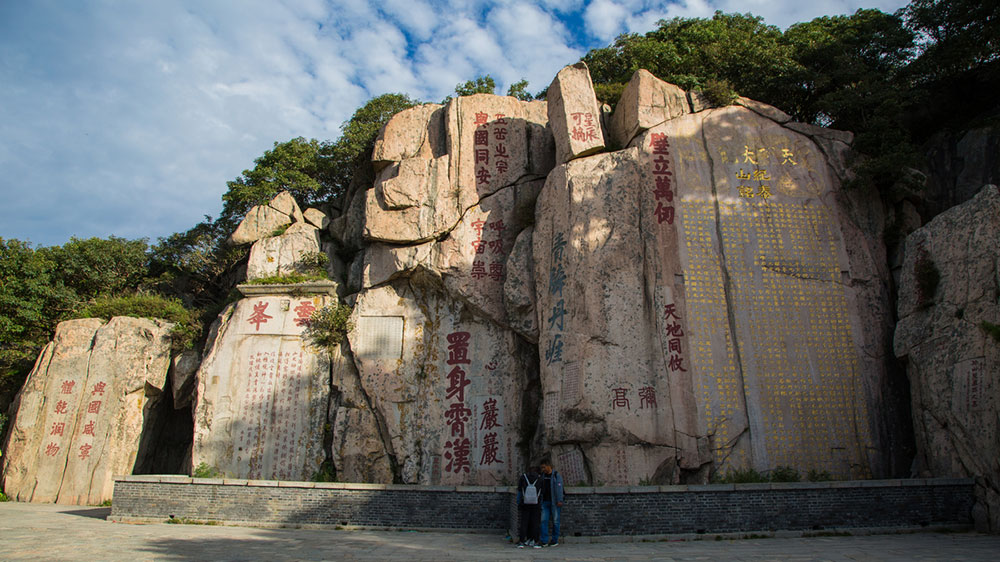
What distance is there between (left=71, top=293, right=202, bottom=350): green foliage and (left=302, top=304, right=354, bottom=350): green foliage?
319 centimetres

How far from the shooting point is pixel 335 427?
12398mm

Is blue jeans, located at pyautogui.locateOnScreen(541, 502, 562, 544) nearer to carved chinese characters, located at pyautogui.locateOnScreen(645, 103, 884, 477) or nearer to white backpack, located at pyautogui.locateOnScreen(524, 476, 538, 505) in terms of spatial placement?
white backpack, located at pyautogui.locateOnScreen(524, 476, 538, 505)

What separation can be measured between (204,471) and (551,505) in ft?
24.7

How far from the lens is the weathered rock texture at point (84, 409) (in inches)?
515

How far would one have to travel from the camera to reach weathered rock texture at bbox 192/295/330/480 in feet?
40.0

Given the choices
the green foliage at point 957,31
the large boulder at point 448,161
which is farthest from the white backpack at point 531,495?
the green foliage at point 957,31

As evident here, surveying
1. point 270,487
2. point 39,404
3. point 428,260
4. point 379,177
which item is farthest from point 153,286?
point 270,487

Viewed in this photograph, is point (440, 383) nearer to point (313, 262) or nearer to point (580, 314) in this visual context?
point (580, 314)

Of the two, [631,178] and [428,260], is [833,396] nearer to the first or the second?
[631,178]

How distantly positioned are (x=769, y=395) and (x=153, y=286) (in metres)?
15.2

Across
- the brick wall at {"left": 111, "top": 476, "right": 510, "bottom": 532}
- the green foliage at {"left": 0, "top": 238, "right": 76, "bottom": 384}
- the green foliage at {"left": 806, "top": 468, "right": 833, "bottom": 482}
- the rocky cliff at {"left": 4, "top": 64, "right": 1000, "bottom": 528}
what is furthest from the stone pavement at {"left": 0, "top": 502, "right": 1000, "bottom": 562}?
the green foliage at {"left": 0, "top": 238, "right": 76, "bottom": 384}

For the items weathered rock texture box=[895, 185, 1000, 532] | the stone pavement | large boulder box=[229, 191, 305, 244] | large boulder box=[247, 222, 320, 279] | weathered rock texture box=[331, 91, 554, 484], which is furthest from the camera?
large boulder box=[229, 191, 305, 244]

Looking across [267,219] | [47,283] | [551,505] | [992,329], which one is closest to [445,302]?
[267,219]

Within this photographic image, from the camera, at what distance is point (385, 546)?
7562 millimetres
